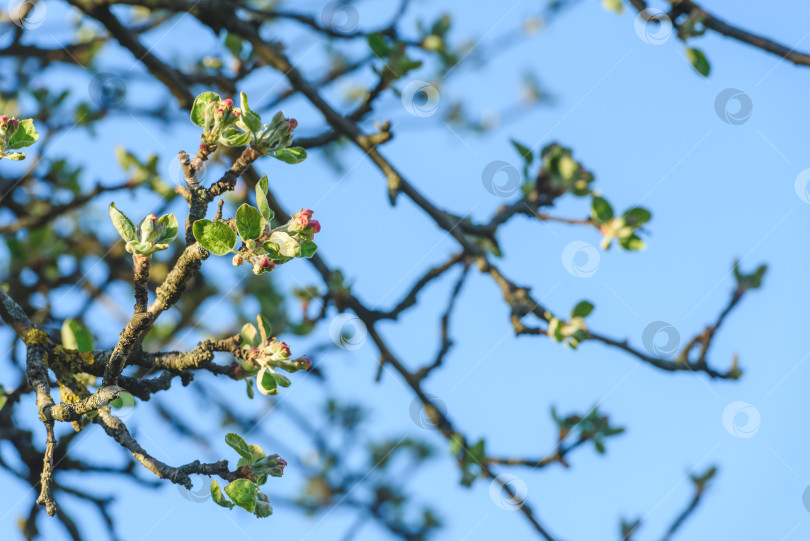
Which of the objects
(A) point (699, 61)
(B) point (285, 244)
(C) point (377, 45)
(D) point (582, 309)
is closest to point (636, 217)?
(D) point (582, 309)

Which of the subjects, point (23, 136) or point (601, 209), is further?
point (601, 209)

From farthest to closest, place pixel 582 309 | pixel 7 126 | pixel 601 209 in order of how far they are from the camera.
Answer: pixel 601 209, pixel 582 309, pixel 7 126

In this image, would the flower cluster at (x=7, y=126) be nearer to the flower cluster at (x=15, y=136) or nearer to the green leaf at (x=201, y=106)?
the flower cluster at (x=15, y=136)

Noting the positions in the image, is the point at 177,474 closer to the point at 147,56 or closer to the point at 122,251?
the point at 147,56

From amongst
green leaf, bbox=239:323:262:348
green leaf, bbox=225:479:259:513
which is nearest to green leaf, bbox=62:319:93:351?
green leaf, bbox=239:323:262:348

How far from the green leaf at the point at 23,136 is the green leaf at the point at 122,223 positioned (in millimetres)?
393

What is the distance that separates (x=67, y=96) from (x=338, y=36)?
143 centimetres

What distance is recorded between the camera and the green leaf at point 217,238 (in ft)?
3.97

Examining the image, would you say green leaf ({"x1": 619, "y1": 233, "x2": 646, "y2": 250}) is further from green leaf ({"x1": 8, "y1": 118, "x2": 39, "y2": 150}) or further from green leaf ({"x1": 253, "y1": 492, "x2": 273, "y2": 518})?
green leaf ({"x1": 8, "y1": 118, "x2": 39, "y2": 150})

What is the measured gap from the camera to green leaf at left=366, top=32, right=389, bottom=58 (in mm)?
2570

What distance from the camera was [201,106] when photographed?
131cm

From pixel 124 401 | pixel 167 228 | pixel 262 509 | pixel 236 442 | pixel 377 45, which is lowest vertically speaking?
pixel 262 509

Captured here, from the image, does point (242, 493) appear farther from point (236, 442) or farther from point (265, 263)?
point (265, 263)

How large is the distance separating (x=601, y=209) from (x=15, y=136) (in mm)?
1759
